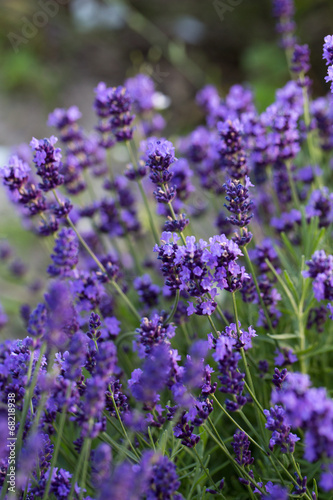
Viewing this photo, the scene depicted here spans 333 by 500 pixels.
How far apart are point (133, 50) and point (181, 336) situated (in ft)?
17.1

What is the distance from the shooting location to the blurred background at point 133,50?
5.21 metres

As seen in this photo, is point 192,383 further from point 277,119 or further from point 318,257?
point 277,119

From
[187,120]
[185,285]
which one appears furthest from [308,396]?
[187,120]

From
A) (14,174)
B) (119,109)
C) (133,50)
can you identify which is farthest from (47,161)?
(133,50)

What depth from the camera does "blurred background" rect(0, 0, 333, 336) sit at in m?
5.21

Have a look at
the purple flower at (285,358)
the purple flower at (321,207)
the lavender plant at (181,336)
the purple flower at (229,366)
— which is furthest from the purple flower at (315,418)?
the purple flower at (321,207)

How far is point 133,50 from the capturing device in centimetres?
644

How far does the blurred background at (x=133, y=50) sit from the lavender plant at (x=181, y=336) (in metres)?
2.74

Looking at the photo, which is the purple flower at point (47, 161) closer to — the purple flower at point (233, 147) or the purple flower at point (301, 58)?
the purple flower at point (233, 147)

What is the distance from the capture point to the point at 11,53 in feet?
20.3

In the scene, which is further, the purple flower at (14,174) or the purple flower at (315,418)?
the purple flower at (14,174)

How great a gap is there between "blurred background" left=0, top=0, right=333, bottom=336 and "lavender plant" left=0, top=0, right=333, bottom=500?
108 inches

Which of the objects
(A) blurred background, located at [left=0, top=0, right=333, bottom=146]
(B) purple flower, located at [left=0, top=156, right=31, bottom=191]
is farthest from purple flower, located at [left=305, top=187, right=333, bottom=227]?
(A) blurred background, located at [left=0, top=0, right=333, bottom=146]

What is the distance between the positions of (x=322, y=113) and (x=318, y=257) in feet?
4.72
